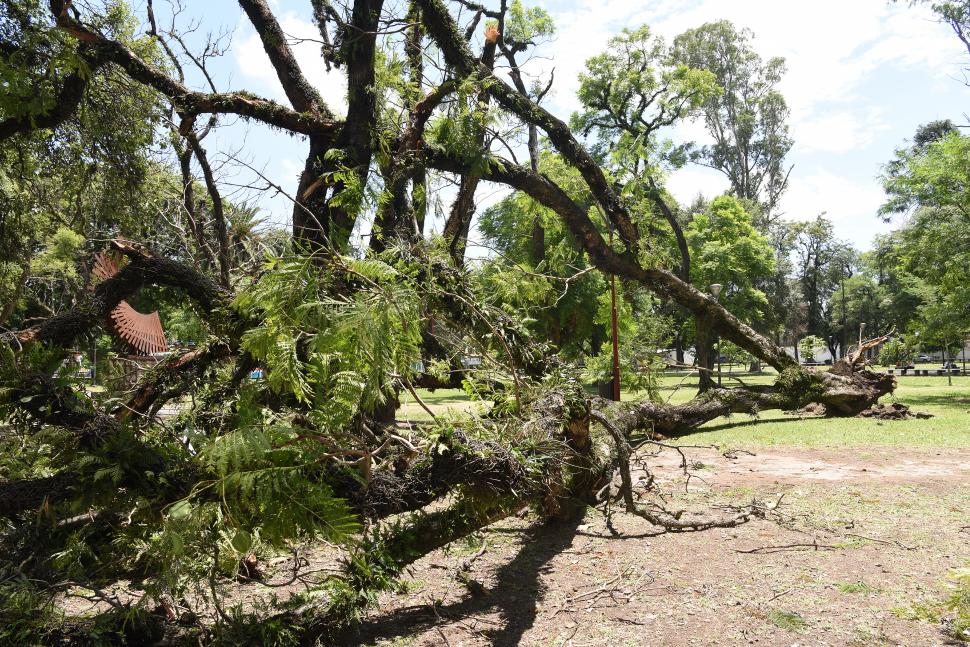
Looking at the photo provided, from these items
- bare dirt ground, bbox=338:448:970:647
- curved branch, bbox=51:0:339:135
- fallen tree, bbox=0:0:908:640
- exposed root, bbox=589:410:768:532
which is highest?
curved branch, bbox=51:0:339:135

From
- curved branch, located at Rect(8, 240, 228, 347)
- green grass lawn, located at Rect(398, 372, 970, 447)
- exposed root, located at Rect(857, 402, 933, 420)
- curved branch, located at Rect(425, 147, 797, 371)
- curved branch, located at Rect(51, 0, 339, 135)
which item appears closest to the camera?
curved branch, located at Rect(8, 240, 228, 347)

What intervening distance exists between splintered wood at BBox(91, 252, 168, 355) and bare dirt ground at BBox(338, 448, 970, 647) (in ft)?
12.3

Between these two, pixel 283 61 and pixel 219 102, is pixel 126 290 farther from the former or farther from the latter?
pixel 283 61

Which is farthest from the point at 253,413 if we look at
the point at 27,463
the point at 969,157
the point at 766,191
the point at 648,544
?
the point at 766,191

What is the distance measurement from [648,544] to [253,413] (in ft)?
12.4

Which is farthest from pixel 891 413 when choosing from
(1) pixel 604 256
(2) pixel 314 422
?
(2) pixel 314 422

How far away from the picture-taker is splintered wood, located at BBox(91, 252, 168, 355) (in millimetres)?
5914

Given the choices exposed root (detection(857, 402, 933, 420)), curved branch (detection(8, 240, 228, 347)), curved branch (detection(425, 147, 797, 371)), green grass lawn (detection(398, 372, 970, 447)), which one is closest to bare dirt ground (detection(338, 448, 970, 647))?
curved branch (detection(8, 240, 228, 347))

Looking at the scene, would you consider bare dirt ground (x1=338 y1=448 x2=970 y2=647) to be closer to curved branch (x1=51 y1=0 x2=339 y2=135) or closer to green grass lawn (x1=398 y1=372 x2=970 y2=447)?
green grass lawn (x1=398 y1=372 x2=970 y2=447)

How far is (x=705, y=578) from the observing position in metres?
4.68

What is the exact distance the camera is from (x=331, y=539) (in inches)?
109

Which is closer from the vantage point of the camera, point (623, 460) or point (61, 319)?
Result: point (61, 319)

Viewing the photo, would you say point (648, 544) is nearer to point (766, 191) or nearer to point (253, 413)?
point (253, 413)

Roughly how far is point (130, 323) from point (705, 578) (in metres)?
6.62
